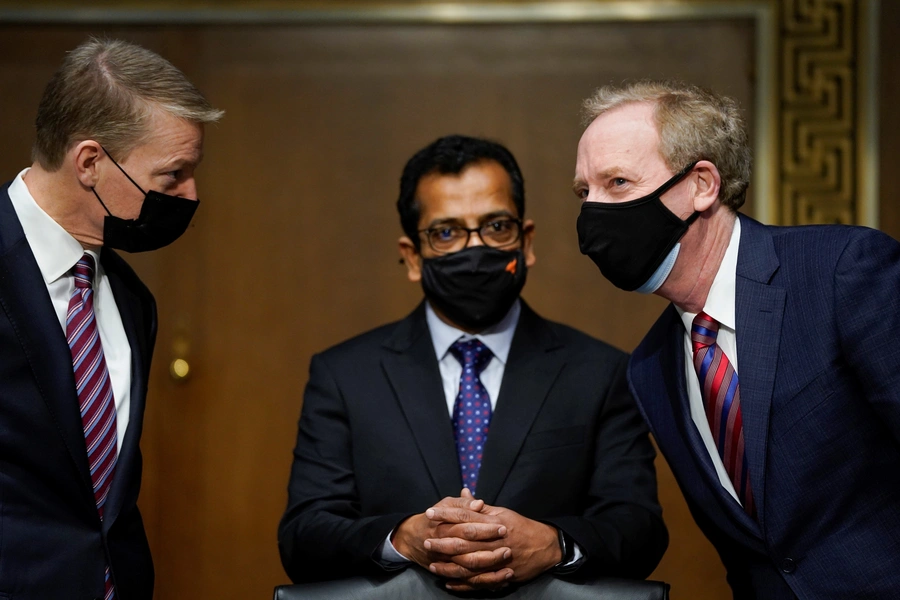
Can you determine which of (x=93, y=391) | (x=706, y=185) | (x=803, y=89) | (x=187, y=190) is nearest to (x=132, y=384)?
(x=93, y=391)

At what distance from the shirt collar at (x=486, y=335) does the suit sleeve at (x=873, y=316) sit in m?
0.80

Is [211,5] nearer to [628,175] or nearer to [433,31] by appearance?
[433,31]

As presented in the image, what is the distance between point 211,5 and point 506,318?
167cm

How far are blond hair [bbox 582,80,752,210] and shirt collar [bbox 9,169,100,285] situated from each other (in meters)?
1.03

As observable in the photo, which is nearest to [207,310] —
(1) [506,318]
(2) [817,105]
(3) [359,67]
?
(3) [359,67]

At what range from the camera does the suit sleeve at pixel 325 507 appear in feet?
6.56

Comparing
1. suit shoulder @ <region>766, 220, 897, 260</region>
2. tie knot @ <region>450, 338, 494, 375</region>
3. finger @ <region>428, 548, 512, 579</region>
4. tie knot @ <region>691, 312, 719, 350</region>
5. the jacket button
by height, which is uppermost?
suit shoulder @ <region>766, 220, 897, 260</region>

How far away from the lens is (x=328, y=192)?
3391 millimetres

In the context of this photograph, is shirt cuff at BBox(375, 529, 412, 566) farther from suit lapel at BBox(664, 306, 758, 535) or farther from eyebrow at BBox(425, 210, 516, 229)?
eyebrow at BBox(425, 210, 516, 229)

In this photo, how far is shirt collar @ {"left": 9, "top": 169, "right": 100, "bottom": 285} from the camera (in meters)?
1.89

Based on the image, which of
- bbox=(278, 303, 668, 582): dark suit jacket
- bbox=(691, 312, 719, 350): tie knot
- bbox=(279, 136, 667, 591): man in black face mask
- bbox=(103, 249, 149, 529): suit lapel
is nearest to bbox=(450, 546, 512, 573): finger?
bbox=(279, 136, 667, 591): man in black face mask

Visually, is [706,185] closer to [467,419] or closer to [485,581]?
[467,419]

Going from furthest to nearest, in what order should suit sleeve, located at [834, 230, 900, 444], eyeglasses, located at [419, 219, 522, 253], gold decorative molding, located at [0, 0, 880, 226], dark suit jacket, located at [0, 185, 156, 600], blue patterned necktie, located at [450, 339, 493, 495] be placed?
gold decorative molding, located at [0, 0, 880, 226] < eyeglasses, located at [419, 219, 522, 253] < blue patterned necktie, located at [450, 339, 493, 495] < dark suit jacket, located at [0, 185, 156, 600] < suit sleeve, located at [834, 230, 900, 444]

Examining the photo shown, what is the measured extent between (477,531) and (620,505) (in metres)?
0.38
